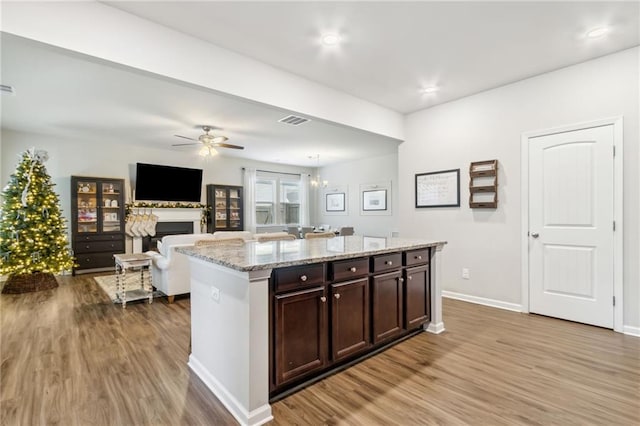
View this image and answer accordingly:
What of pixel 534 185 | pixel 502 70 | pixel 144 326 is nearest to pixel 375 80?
pixel 502 70

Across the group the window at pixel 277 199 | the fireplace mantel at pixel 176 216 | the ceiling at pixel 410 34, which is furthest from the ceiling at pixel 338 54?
the window at pixel 277 199

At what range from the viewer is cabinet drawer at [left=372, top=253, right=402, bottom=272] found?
2631 millimetres

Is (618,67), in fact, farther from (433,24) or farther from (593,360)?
(593,360)

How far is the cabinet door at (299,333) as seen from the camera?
2004mm

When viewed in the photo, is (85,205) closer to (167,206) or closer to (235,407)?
(167,206)

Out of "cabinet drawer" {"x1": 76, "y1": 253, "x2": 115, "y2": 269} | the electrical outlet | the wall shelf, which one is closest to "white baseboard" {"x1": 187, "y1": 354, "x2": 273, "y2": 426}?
the electrical outlet

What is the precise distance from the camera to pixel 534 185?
3742 millimetres

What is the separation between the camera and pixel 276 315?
198 cm

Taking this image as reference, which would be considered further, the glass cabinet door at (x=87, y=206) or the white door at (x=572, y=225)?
the glass cabinet door at (x=87, y=206)

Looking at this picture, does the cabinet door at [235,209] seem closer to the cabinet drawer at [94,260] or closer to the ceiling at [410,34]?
the cabinet drawer at [94,260]

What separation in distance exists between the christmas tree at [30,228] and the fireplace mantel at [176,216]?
1.65 m

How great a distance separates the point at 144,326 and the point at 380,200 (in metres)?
6.33

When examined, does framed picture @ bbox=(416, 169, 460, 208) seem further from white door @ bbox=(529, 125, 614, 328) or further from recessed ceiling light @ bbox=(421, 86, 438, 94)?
recessed ceiling light @ bbox=(421, 86, 438, 94)

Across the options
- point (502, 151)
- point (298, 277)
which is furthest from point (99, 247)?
point (502, 151)
